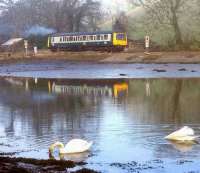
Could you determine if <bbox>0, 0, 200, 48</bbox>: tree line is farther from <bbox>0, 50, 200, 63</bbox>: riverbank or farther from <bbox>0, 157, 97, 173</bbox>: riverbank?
<bbox>0, 157, 97, 173</bbox>: riverbank

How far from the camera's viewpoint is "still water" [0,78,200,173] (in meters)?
13.0

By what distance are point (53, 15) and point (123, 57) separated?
1460 inches

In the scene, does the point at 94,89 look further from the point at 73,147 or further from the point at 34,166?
the point at 34,166

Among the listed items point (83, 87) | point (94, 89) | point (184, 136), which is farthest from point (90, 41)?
point (184, 136)

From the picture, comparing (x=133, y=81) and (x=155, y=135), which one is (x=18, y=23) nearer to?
(x=133, y=81)

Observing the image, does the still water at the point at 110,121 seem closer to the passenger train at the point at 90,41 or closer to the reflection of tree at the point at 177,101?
the reflection of tree at the point at 177,101

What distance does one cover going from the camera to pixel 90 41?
2825 inches

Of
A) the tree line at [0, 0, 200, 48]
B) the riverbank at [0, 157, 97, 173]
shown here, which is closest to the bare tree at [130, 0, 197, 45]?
the tree line at [0, 0, 200, 48]

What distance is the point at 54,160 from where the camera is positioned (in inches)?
484

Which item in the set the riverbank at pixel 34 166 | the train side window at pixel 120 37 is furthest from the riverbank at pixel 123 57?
the riverbank at pixel 34 166

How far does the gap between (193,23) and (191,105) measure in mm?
53422

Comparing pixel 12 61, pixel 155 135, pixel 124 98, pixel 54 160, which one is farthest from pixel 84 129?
pixel 12 61

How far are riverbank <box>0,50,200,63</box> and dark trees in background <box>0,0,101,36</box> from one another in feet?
74.7

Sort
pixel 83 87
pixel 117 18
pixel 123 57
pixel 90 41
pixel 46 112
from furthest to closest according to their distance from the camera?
pixel 117 18, pixel 90 41, pixel 123 57, pixel 83 87, pixel 46 112
